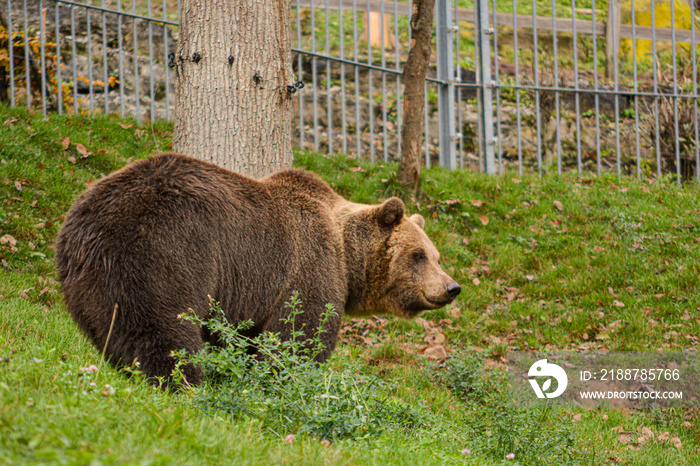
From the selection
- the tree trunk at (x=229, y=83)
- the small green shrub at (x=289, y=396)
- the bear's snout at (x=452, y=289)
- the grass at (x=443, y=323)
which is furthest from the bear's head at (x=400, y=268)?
the small green shrub at (x=289, y=396)

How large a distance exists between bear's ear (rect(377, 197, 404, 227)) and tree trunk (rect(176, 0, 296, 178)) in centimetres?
111

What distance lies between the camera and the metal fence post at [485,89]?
1057cm

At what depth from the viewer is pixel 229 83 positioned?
5230 mm

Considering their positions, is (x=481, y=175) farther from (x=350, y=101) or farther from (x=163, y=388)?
(x=163, y=388)

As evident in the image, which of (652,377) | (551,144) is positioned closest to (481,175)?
(652,377)

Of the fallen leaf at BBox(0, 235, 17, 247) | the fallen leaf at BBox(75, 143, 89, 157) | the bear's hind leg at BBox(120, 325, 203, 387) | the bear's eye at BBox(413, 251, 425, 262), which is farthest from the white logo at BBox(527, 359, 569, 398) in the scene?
the fallen leaf at BBox(75, 143, 89, 157)

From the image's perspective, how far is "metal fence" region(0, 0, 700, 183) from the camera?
986cm

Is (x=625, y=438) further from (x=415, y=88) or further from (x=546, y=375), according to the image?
(x=415, y=88)

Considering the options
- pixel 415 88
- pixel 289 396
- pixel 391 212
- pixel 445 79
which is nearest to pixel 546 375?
pixel 391 212

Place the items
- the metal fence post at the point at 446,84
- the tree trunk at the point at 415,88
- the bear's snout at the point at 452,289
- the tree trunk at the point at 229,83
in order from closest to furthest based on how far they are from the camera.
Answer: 1. the bear's snout at the point at 452,289
2. the tree trunk at the point at 229,83
3. the tree trunk at the point at 415,88
4. the metal fence post at the point at 446,84

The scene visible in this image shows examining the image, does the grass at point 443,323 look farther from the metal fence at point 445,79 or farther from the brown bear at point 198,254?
the metal fence at point 445,79

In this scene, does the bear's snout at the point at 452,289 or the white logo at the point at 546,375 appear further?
the white logo at the point at 546,375

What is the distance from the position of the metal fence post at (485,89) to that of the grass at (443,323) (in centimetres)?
87

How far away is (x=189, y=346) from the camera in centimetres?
358
